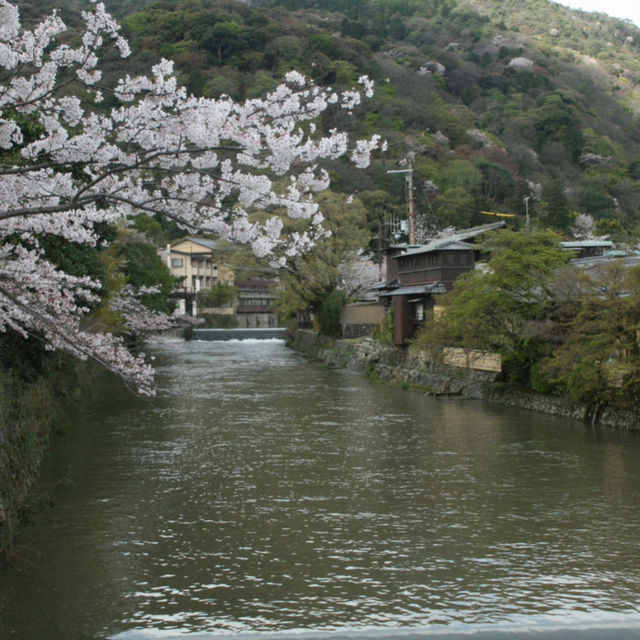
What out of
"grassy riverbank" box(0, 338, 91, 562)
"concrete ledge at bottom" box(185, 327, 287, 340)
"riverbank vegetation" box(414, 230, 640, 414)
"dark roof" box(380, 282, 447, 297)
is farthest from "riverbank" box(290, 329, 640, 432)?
"concrete ledge at bottom" box(185, 327, 287, 340)

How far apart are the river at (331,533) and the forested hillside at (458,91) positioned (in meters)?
21.5

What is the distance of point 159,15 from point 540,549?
86431 millimetres

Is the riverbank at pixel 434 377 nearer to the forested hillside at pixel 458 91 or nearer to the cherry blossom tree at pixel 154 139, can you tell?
A: the forested hillside at pixel 458 91

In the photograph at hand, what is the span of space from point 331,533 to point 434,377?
16.2 m

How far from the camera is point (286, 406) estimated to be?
70.0 ft

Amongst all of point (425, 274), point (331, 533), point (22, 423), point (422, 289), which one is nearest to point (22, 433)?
point (22, 423)

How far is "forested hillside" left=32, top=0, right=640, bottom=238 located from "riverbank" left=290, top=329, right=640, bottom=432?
11.3 m

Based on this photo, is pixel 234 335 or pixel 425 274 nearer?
pixel 425 274

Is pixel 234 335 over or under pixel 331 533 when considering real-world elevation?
over

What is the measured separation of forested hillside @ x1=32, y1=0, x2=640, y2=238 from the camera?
201ft

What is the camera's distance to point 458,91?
96.1 metres

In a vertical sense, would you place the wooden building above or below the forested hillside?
below

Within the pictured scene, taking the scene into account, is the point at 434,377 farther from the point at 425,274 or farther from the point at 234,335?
the point at 234,335

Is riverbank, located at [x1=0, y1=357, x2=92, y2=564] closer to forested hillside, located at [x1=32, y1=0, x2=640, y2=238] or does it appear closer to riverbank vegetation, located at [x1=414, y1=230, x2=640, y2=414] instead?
riverbank vegetation, located at [x1=414, y1=230, x2=640, y2=414]
